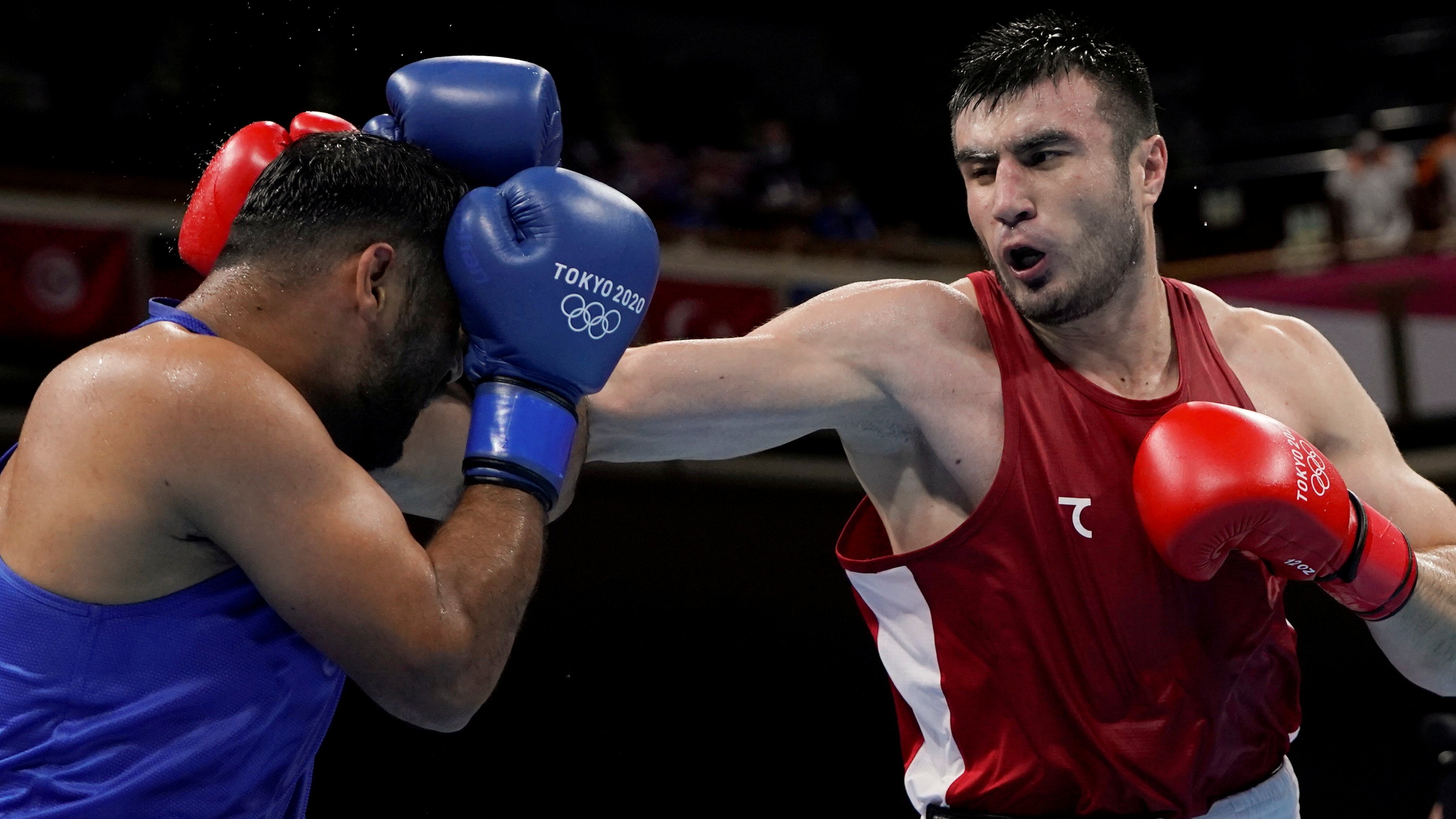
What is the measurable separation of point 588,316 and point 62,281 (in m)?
4.42

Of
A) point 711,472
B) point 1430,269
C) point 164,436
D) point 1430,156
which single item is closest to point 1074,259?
point 164,436

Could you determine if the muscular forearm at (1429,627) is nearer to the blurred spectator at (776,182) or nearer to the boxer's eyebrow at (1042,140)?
the boxer's eyebrow at (1042,140)

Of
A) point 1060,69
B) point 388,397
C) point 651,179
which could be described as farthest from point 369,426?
point 651,179

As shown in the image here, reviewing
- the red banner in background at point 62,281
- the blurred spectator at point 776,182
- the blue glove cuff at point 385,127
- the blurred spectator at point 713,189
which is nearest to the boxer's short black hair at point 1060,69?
the blue glove cuff at point 385,127

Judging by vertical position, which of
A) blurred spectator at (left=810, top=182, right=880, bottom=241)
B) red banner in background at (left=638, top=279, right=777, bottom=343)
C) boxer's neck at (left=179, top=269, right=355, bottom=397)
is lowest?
blurred spectator at (left=810, top=182, right=880, bottom=241)

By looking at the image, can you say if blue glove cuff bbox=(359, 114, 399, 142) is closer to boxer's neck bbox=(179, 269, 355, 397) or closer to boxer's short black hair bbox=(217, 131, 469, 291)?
boxer's short black hair bbox=(217, 131, 469, 291)

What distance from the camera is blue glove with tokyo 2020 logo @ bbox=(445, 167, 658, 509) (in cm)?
171

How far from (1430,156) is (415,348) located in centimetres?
876

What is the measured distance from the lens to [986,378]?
2.22 metres

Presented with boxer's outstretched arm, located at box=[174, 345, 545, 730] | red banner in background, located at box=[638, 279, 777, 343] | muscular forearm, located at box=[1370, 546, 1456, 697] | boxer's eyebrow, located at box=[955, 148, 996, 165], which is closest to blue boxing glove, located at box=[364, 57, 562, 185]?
boxer's outstretched arm, located at box=[174, 345, 545, 730]

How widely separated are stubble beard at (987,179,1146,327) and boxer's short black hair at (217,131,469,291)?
102cm

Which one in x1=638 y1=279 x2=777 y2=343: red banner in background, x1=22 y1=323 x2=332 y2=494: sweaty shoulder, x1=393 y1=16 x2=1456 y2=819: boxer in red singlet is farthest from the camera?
x1=638 y1=279 x2=777 y2=343: red banner in background

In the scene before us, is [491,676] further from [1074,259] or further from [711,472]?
[711,472]

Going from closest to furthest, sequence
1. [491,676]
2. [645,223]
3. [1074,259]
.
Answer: [491,676]
[645,223]
[1074,259]
